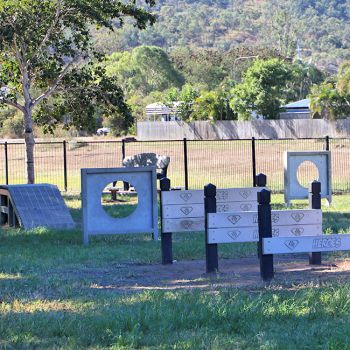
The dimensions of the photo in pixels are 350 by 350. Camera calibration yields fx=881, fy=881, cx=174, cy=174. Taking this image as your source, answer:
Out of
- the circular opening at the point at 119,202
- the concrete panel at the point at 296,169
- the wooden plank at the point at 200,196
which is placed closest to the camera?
the wooden plank at the point at 200,196

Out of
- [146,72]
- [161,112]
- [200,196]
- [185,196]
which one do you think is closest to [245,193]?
[200,196]

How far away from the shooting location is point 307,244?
33.4 ft

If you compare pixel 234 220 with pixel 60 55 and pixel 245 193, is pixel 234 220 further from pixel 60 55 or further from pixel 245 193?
pixel 60 55

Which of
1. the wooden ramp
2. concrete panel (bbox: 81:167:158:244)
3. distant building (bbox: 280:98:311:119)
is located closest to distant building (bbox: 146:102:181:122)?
distant building (bbox: 280:98:311:119)

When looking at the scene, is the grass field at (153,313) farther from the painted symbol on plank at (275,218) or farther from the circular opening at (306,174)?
the circular opening at (306,174)

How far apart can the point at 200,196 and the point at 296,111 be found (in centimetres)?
5973

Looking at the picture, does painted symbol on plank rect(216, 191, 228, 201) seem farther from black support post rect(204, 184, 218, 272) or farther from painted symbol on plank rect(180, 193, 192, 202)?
black support post rect(204, 184, 218, 272)

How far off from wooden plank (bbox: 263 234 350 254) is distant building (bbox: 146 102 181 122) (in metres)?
60.0

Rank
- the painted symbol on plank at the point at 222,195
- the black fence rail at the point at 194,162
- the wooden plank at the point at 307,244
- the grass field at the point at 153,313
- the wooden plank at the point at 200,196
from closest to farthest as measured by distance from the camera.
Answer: the grass field at the point at 153,313 → the wooden plank at the point at 307,244 → the wooden plank at the point at 200,196 → the painted symbol on plank at the point at 222,195 → the black fence rail at the point at 194,162

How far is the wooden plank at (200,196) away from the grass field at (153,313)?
1.10 meters

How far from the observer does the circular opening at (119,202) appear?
20688 millimetres

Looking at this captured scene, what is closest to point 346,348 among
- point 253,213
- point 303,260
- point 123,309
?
point 123,309

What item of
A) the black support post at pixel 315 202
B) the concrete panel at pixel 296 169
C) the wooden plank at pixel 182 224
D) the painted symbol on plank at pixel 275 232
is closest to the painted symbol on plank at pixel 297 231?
the painted symbol on plank at pixel 275 232

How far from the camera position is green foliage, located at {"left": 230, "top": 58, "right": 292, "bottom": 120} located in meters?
64.4
